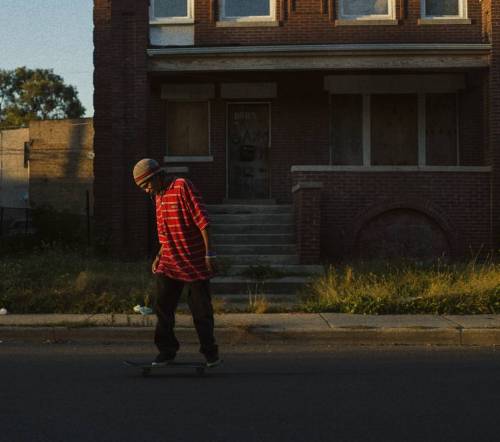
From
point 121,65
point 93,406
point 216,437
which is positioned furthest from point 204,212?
point 121,65

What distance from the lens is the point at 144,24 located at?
16078 mm

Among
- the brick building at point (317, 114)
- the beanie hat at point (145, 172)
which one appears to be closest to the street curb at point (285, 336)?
the beanie hat at point (145, 172)

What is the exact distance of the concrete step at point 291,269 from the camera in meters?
13.9

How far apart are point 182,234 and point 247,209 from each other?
9386 mm

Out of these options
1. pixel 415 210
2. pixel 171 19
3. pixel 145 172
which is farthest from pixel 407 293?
pixel 171 19

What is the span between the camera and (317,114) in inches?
701

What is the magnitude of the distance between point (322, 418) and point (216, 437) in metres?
0.91

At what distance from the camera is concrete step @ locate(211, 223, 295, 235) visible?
15797 millimetres

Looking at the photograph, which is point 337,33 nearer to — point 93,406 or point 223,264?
point 223,264

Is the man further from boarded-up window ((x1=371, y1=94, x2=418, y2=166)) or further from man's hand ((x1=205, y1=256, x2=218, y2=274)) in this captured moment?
boarded-up window ((x1=371, y1=94, x2=418, y2=166))

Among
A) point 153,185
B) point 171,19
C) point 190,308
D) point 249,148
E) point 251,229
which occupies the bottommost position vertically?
point 190,308

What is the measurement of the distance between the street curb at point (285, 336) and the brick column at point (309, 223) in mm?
4946

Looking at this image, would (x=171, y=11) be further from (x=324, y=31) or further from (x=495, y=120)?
(x=495, y=120)

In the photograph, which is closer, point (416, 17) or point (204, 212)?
point (204, 212)
